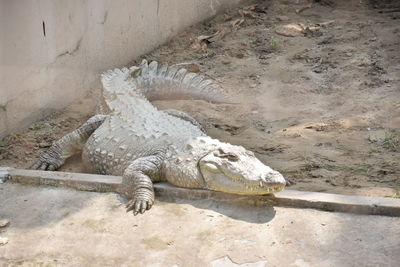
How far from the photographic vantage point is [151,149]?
436 cm

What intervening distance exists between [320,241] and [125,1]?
4.16 meters

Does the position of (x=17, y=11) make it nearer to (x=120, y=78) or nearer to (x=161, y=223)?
(x=120, y=78)

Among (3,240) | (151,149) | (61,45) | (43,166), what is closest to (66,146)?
(43,166)

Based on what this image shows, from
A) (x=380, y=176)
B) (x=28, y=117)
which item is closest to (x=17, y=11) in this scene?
(x=28, y=117)

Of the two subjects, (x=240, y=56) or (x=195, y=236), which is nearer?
(x=195, y=236)

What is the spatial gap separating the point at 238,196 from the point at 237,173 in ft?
0.47

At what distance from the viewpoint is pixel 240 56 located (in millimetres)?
7137

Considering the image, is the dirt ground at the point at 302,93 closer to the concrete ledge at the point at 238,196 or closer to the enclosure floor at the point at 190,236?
the concrete ledge at the point at 238,196

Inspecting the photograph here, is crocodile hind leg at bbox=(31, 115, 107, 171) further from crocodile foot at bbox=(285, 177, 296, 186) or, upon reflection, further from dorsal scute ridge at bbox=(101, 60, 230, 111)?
crocodile foot at bbox=(285, 177, 296, 186)

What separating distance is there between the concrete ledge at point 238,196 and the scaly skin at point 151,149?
0.21ft

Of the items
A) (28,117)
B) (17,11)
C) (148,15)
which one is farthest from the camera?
(148,15)

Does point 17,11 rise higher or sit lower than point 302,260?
higher

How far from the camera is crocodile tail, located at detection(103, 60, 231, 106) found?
596 centimetres

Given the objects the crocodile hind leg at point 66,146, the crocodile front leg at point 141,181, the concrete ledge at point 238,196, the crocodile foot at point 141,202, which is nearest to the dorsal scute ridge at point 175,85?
the crocodile hind leg at point 66,146
